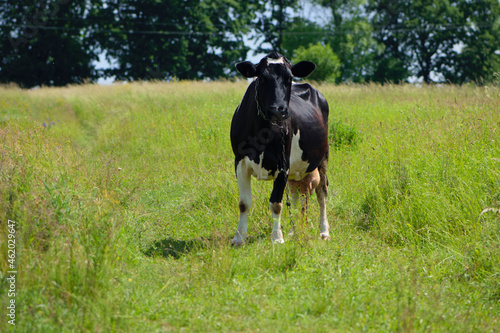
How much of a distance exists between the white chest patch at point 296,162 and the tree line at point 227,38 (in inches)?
1047

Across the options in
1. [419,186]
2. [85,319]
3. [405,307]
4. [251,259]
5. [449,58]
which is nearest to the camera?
[85,319]

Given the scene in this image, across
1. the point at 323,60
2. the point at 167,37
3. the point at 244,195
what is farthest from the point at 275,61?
the point at 167,37

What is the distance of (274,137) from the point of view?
521 centimetres

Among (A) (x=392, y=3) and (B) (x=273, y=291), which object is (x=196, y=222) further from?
(A) (x=392, y=3)

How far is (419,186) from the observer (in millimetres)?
5727

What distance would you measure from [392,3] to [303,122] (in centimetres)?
4218

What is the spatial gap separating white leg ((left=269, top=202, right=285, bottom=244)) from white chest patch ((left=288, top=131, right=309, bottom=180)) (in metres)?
0.68

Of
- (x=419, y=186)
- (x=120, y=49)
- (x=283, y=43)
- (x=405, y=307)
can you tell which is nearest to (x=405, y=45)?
(x=283, y=43)

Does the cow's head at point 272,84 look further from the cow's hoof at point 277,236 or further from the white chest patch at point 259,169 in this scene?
the cow's hoof at point 277,236

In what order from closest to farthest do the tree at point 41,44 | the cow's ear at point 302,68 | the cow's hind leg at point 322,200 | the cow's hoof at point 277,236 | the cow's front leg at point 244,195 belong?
the cow's hoof at point 277,236
the cow's front leg at point 244,195
the cow's ear at point 302,68
the cow's hind leg at point 322,200
the tree at point 41,44

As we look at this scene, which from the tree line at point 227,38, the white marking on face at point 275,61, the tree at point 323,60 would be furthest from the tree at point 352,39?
the white marking on face at point 275,61

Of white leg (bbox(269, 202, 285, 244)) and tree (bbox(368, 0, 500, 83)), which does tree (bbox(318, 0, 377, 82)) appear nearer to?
tree (bbox(368, 0, 500, 83))

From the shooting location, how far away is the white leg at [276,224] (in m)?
5.11

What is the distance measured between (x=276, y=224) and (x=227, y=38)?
36.6m
